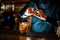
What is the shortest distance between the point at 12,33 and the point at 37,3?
0.43m

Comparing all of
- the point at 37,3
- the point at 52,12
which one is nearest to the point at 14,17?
the point at 37,3

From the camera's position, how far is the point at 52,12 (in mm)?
1655

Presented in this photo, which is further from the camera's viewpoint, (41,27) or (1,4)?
(1,4)

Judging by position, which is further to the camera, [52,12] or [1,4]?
[1,4]

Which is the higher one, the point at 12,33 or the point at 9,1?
the point at 9,1

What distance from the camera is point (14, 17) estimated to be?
1.73 meters

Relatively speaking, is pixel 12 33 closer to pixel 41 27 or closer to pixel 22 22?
pixel 22 22

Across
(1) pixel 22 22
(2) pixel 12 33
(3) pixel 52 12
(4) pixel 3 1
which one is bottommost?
(2) pixel 12 33

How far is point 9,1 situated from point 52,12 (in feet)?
1.64

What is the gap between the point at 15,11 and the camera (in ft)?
5.63

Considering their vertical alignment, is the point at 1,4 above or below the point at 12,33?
above

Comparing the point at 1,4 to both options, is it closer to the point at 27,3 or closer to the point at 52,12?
the point at 27,3

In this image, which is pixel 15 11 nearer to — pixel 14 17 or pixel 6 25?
pixel 14 17

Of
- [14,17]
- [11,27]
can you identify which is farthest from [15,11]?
[11,27]
